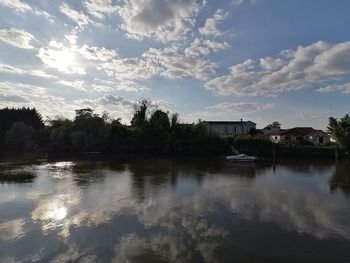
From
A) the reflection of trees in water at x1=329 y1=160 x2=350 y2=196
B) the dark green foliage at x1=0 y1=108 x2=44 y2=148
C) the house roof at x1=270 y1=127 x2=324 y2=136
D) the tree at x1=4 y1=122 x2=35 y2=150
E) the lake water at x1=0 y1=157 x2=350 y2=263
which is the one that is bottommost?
the lake water at x1=0 y1=157 x2=350 y2=263

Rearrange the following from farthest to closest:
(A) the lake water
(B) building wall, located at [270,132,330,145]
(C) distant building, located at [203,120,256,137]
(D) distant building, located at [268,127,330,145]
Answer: (C) distant building, located at [203,120,256,137], (D) distant building, located at [268,127,330,145], (B) building wall, located at [270,132,330,145], (A) the lake water

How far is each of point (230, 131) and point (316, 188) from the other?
55197 mm

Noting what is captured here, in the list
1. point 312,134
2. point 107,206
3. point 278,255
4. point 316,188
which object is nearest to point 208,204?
point 107,206

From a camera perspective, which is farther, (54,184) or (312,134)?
(312,134)

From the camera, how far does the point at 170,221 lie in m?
15.1

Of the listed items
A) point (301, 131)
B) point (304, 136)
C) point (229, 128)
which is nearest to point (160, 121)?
point (229, 128)

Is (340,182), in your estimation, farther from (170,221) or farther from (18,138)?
(18,138)

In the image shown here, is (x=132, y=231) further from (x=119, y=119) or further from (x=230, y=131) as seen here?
(x=230, y=131)

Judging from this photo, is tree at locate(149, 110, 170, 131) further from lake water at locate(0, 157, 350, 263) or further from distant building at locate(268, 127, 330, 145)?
lake water at locate(0, 157, 350, 263)

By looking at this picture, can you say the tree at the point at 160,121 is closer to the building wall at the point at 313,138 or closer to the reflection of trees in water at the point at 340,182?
the building wall at the point at 313,138

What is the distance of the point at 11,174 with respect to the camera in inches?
1141

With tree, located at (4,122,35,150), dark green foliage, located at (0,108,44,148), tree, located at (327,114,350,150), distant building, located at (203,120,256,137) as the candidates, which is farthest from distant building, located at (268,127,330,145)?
dark green foliage, located at (0,108,44,148)

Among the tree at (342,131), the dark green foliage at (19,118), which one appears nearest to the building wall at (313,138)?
the tree at (342,131)

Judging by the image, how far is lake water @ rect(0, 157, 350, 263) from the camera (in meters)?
11.2
